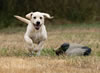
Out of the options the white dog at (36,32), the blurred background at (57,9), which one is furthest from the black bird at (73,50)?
the blurred background at (57,9)

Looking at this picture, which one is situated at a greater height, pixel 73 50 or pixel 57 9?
pixel 73 50

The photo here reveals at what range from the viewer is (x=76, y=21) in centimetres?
2369

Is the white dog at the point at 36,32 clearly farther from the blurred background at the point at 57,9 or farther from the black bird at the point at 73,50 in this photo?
the blurred background at the point at 57,9

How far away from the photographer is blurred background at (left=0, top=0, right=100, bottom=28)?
2205 cm

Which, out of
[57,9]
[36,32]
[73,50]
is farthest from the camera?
[57,9]

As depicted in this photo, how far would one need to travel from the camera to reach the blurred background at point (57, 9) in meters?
22.0

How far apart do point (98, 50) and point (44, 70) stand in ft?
12.3

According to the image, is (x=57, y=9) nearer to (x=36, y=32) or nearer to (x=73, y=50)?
(x=73, y=50)

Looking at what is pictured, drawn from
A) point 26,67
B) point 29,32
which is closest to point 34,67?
point 26,67

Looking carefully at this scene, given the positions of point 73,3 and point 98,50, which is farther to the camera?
point 73,3

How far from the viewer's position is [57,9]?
23.2 metres

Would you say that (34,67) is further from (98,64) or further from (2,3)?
(2,3)

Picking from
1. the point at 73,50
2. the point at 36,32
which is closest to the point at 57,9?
the point at 73,50

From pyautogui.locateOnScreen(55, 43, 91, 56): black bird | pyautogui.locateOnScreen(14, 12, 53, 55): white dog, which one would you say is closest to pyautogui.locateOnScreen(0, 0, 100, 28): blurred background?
pyautogui.locateOnScreen(55, 43, 91, 56): black bird
